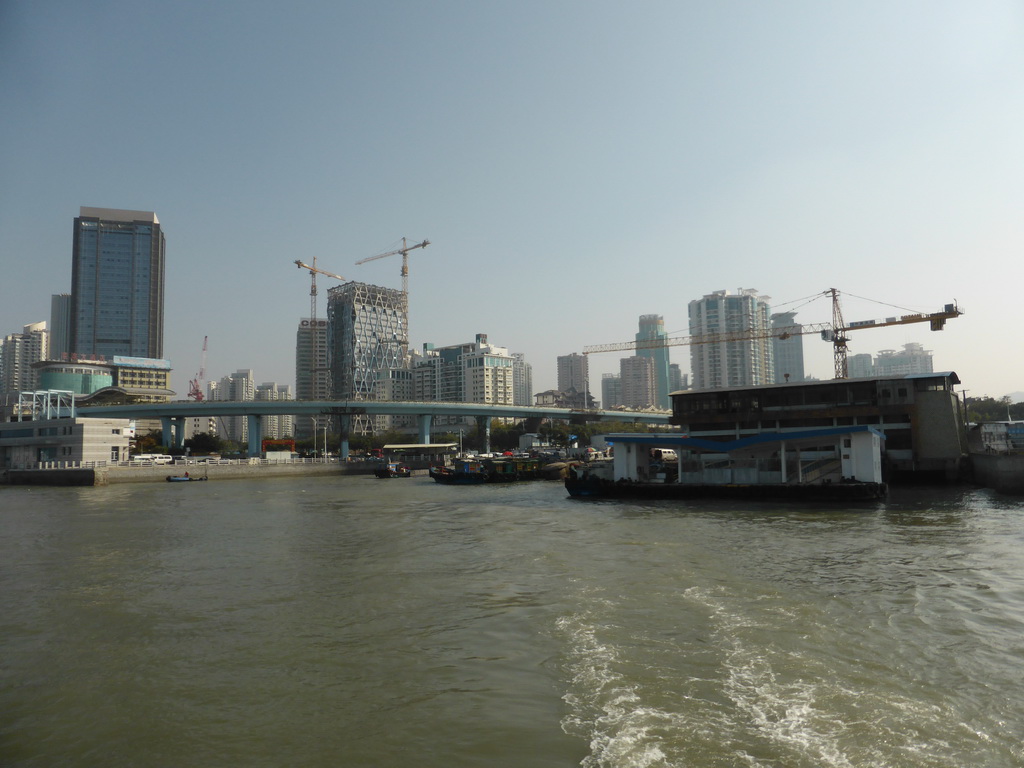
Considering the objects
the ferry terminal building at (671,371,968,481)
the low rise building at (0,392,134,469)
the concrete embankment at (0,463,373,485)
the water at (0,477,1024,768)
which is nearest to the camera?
the water at (0,477,1024,768)

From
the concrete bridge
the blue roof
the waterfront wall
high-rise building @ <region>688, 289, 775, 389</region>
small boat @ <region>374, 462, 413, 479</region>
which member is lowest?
small boat @ <region>374, 462, 413, 479</region>

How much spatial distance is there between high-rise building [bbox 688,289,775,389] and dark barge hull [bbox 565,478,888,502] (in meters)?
157

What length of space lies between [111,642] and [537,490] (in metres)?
39.6

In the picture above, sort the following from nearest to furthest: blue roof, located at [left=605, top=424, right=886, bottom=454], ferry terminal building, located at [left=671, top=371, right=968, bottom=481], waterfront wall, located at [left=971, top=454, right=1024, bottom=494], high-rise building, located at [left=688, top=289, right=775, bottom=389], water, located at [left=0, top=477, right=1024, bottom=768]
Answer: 1. water, located at [left=0, top=477, right=1024, bottom=768]
2. waterfront wall, located at [left=971, top=454, right=1024, bottom=494]
3. blue roof, located at [left=605, top=424, right=886, bottom=454]
4. ferry terminal building, located at [left=671, top=371, right=968, bottom=481]
5. high-rise building, located at [left=688, top=289, right=775, bottom=389]

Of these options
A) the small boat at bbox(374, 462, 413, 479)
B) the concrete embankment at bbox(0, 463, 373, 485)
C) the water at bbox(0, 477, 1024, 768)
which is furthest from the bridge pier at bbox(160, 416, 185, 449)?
the water at bbox(0, 477, 1024, 768)

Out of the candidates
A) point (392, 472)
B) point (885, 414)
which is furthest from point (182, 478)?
point (885, 414)

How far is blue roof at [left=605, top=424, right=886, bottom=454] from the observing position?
112ft

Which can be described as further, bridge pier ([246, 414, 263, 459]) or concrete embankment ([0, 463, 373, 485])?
bridge pier ([246, 414, 263, 459])

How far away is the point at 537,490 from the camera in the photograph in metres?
50.3

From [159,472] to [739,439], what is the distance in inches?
2495

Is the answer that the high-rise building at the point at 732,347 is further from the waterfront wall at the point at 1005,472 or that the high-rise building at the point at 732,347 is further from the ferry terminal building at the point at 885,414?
the waterfront wall at the point at 1005,472

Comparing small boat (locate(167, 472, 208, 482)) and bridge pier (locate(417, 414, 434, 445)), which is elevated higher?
bridge pier (locate(417, 414, 434, 445))

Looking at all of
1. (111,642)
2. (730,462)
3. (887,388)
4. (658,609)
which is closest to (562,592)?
(658,609)

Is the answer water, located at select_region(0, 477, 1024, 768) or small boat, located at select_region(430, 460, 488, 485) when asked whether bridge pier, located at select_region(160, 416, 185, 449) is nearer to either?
small boat, located at select_region(430, 460, 488, 485)
